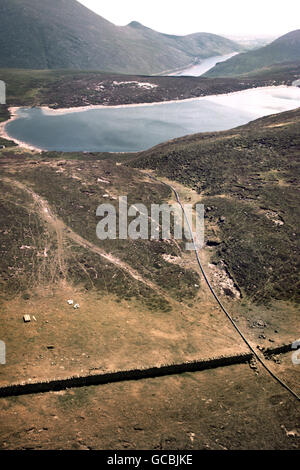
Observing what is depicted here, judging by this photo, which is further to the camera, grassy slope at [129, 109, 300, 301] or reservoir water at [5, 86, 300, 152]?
reservoir water at [5, 86, 300, 152]

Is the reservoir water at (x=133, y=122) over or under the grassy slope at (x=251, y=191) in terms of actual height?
over

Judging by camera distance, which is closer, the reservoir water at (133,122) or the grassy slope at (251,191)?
the grassy slope at (251,191)

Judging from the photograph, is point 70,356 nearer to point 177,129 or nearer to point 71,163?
point 71,163

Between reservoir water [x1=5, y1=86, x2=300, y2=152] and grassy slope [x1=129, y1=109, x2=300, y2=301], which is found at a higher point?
reservoir water [x1=5, y1=86, x2=300, y2=152]
